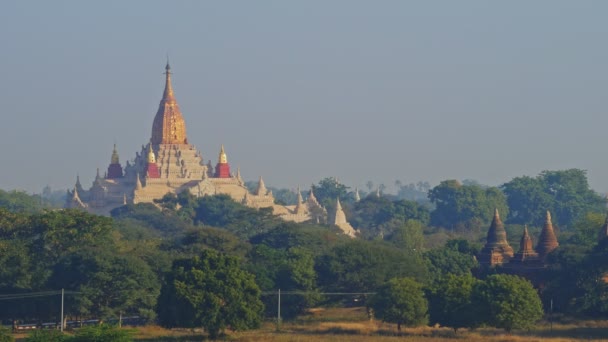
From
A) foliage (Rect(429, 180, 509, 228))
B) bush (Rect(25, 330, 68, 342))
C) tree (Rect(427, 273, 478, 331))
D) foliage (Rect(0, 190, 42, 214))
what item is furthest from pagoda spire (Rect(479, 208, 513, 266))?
foliage (Rect(0, 190, 42, 214))

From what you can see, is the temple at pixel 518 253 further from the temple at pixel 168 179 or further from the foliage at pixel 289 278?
the temple at pixel 168 179

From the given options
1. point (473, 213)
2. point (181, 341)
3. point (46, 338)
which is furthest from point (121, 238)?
point (473, 213)

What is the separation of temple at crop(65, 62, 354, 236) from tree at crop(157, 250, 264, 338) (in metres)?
74.6

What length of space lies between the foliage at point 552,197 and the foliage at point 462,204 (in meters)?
2.44

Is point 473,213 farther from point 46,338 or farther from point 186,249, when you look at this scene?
point 46,338

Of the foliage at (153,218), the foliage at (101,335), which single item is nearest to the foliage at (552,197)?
the foliage at (153,218)

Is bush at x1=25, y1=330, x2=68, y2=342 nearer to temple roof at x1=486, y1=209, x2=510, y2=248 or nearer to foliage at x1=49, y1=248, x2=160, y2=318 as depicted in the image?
foliage at x1=49, y1=248, x2=160, y2=318

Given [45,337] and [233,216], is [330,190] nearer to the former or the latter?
[233,216]

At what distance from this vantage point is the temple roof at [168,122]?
15075 centimetres

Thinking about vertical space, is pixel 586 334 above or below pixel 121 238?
below

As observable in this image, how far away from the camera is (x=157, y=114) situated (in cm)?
15250

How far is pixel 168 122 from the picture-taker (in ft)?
495

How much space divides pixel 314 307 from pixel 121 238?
1742 centimetres

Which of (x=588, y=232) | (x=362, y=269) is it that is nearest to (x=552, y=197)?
(x=588, y=232)
